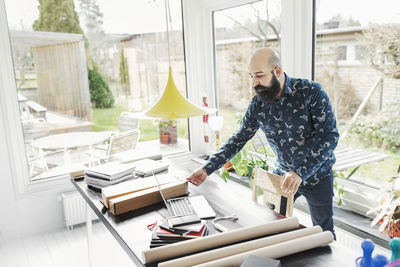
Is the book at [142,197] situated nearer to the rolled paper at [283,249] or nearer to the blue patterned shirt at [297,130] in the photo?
the blue patterned shirt at [297,130]

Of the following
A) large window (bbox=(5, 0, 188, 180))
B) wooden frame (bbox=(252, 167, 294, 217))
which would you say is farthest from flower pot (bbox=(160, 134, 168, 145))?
wooden frame (bbox=(252, 167, 294, 217))

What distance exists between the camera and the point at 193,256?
50.8 inches

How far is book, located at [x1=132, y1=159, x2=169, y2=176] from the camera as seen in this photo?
2.38 meters

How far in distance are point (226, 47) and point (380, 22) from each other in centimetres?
169

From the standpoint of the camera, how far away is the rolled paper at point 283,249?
1254 mm

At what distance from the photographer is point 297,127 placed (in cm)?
209

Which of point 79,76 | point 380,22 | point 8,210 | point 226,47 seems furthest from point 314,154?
point 8,210

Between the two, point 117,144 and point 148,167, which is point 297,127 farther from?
point 117,144

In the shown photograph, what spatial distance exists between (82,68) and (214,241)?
267cm

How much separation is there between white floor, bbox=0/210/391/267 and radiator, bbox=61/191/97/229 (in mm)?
91

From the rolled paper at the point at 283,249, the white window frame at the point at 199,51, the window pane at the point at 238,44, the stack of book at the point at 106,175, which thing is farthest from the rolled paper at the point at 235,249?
the white window frame at the point at 199,51

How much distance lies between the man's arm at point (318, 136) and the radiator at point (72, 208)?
227 centimetres

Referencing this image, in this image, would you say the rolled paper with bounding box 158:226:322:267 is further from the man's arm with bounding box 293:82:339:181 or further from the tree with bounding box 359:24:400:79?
the tree with bounding box 359:24:400:79

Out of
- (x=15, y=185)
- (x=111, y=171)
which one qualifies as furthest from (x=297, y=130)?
(x=15, y=185)
